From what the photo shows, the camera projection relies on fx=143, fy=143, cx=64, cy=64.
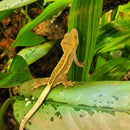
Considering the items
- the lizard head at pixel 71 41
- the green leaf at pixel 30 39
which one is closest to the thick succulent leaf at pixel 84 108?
the lizard head at pixel 71 41

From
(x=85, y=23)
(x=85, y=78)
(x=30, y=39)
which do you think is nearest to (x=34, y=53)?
(x=30, y=39)

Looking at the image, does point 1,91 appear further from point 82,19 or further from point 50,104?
point 82,19

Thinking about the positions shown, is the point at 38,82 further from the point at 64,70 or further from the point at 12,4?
the point at 12,4

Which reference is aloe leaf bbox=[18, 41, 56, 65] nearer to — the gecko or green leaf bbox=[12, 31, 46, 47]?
green leaf bbox=[12, 31, 46, 47]

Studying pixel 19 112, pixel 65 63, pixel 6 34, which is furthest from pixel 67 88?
pixel 6 34

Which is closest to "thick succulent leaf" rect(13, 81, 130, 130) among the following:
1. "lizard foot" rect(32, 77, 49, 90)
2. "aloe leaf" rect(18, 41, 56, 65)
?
"lizard foot" rect(32, 77, 49, 90)
